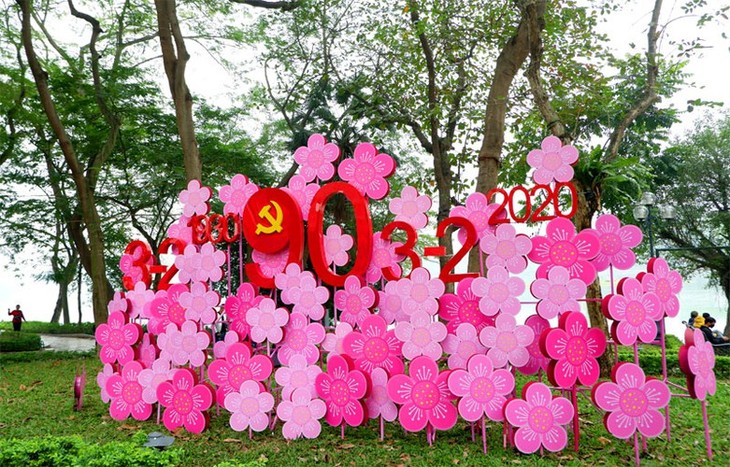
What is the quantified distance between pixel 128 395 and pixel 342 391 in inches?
113

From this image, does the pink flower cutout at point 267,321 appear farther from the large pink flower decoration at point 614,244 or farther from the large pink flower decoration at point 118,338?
the large pink flower decoration at point 614,244

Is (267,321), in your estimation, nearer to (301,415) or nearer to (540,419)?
(301,415)

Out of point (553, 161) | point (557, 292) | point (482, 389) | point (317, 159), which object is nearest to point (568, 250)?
point (557, 292)

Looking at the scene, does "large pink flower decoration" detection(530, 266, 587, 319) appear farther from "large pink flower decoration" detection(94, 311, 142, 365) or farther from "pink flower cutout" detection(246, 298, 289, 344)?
"large pink flower decoration" detection(94, 311, 142, 365)

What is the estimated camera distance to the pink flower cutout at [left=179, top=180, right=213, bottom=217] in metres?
7.12

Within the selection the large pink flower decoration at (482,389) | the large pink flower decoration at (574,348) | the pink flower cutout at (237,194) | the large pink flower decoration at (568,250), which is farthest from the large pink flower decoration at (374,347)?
the pink flower cutout at (237,194)

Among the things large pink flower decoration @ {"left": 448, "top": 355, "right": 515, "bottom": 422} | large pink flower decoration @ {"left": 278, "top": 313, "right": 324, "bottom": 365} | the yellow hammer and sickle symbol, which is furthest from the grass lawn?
the yellow hammer and sickle symbol

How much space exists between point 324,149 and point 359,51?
6400 mm

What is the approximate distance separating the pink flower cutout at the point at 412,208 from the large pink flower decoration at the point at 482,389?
1.54 m

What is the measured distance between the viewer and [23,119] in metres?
14.0

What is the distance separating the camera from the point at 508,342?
17.9 feet

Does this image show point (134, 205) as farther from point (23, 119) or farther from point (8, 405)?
point (8, 405)

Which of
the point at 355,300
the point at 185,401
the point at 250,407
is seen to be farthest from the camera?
the point at 185,401

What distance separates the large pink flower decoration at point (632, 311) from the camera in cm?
516
